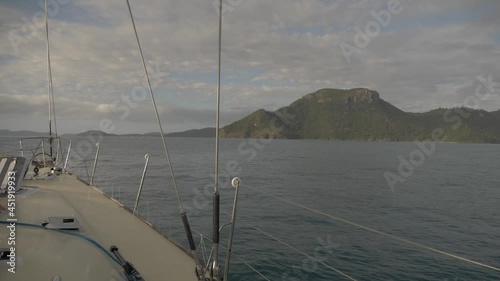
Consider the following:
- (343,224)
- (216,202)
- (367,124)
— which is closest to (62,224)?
(216,202)

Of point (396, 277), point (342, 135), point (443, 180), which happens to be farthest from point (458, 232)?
point (342, 135)

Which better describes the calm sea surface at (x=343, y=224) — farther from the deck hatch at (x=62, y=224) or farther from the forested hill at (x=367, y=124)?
the forested hill at (x=367, y=124)

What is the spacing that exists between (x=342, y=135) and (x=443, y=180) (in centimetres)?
14495

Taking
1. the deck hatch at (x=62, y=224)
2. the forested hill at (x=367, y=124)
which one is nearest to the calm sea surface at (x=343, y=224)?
the deck hatch at (x=62, y=224)

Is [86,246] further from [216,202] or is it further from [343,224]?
[343,224]

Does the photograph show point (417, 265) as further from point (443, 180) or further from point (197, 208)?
point (443, 180)

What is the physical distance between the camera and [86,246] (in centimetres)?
380

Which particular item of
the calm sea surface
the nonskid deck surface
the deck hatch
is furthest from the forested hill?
the deck hatch

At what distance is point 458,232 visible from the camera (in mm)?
15484

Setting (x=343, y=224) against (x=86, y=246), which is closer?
(x=86, y=246)

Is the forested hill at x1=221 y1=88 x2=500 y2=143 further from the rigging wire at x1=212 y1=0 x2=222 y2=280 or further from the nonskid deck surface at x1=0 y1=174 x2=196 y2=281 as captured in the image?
the rigging wire at x1=212 y1=0 x2=222 y2=280

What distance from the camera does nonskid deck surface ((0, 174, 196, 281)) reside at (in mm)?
3143

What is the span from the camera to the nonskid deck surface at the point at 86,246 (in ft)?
10.3

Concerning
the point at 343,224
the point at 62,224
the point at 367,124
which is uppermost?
the point at 367,124
